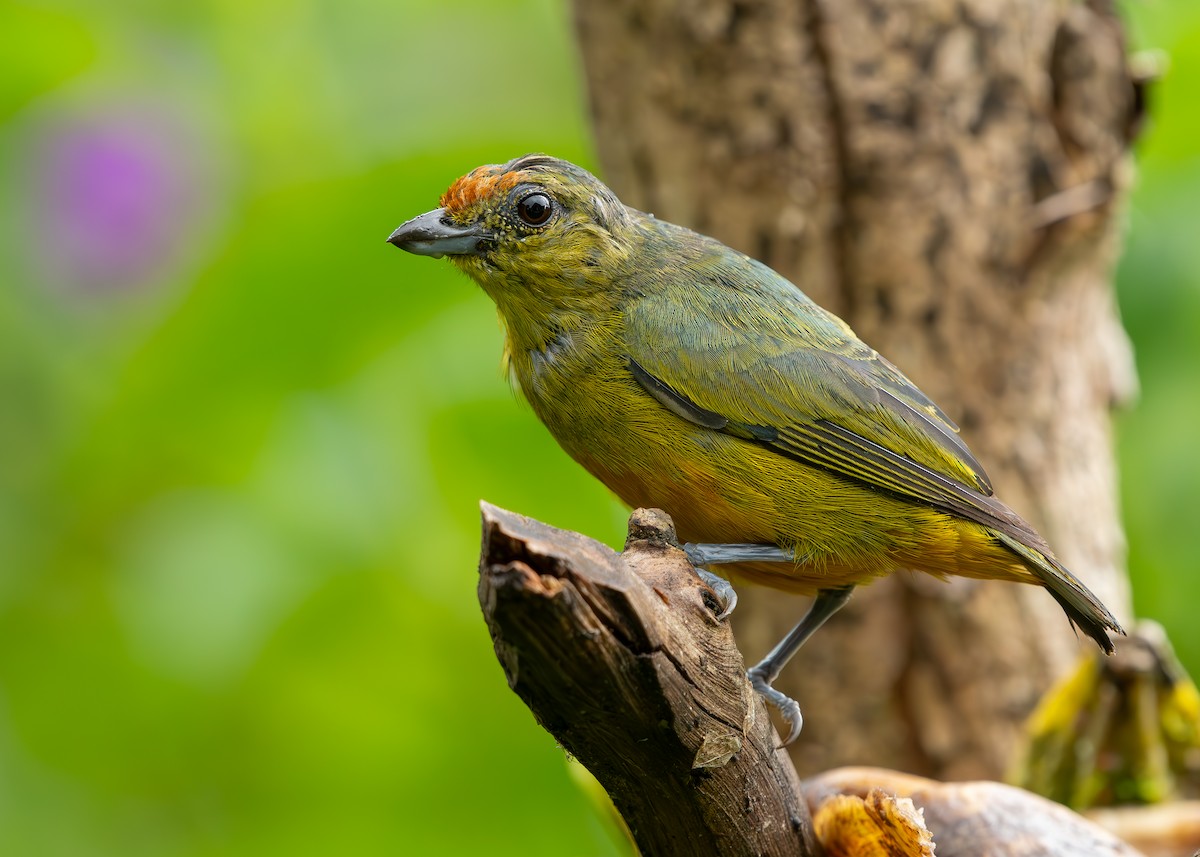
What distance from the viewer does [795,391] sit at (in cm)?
339

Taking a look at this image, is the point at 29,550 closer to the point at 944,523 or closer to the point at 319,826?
the point at 319,826

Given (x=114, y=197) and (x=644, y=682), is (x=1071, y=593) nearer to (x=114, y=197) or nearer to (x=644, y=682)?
(x=644, y=682)

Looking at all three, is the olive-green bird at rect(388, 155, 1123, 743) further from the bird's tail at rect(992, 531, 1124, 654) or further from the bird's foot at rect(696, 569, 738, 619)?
the bird's foot at rect(696, 569, 738, 619)

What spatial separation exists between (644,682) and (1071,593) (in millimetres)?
1420

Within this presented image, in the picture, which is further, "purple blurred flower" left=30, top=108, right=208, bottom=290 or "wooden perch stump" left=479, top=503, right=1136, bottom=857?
"purple blurred flower" left=30, top=108, right=208, bottom=290

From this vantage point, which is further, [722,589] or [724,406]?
[724,406]

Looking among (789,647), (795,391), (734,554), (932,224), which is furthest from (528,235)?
(932,224)

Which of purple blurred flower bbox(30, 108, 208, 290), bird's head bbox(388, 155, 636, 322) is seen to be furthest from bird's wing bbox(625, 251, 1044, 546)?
purple blurred flower bbox(30, 108, 208, 290)

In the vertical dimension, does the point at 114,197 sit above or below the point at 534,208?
below

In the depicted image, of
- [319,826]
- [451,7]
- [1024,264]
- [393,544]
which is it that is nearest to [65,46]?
[451,7]

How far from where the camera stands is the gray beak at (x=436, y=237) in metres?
3.37

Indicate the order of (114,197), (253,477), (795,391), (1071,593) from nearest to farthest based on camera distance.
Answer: (1071,593), (795,391), (253,477), (114,197)

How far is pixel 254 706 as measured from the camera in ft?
16.9

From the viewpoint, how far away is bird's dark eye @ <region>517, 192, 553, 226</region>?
11.4ft
